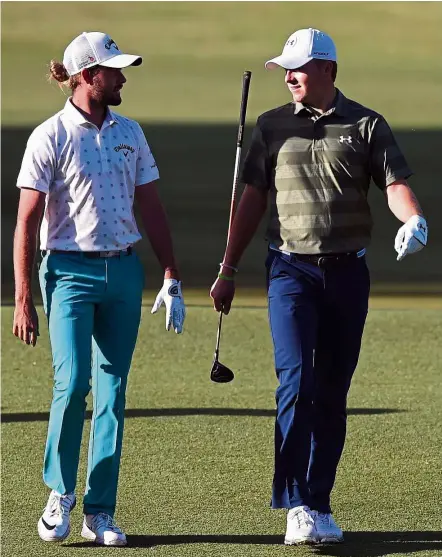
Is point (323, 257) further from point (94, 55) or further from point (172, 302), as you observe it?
point (94, 55)

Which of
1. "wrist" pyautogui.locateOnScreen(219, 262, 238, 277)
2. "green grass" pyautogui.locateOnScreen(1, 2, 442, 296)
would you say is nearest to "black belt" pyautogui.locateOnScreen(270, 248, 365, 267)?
"wrist" pyautogui.locateOnScreen(219, 262, 238, 277)

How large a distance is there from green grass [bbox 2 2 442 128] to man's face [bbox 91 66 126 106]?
Answer: 21.5 meters

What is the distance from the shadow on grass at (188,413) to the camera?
9.16 meters

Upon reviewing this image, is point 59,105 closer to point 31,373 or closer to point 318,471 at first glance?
point 31,373

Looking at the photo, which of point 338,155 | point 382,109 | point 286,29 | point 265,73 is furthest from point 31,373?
point 286,29

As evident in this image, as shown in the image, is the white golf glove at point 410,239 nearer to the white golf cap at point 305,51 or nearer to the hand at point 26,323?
the white golf cap at point 305,51

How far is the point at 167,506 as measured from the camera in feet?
23.6

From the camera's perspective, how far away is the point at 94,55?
21.6 feet

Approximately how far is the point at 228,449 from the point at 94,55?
8.17 ft

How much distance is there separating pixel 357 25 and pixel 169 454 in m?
30.3

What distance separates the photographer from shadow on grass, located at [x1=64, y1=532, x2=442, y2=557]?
646cm

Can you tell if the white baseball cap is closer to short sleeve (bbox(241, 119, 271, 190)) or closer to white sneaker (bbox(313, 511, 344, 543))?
short sleeve (bbox(241, 119, 271, 190))

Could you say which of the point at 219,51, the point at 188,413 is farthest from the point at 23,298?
the point at 219,51

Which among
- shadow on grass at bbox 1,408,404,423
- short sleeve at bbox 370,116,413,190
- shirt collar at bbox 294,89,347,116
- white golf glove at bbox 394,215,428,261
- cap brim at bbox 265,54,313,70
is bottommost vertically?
shadow on grass at bbox 1,408,404,423
